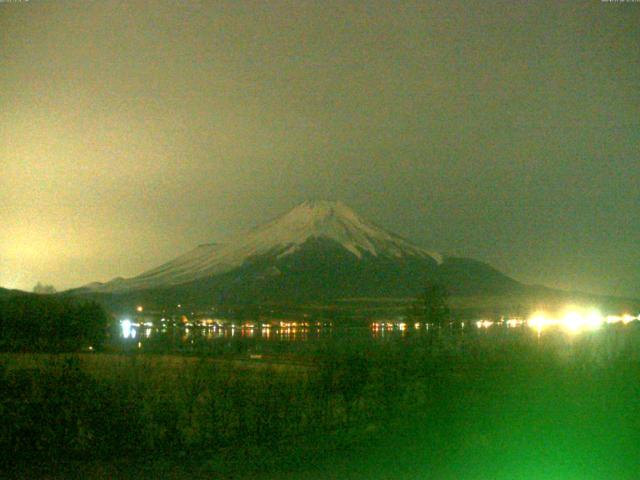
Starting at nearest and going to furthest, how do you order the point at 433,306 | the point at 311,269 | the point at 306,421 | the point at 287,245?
the point at 306,421, the point at 433,306, the point at 311,269, the point at 287,245

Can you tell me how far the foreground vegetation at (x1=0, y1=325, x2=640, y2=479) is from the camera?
11805mm

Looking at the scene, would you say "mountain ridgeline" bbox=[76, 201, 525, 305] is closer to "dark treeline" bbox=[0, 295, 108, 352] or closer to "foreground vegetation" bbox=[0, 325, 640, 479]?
"dark treeline" bbox=[0, 295, 108, 352]

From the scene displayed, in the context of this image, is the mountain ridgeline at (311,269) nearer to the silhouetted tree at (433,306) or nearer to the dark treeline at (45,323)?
the silhouetted tree at (433,306)

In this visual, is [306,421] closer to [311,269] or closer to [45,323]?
[45,323]

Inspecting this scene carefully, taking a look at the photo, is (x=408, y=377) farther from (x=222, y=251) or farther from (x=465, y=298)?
(x=222, y=251)

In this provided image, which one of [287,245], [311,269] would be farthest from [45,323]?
[287,245]

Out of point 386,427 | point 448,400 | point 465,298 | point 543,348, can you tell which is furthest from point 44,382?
point 465,298

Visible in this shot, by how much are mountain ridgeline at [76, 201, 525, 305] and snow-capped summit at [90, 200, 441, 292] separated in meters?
0.17

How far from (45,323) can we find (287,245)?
399 feet

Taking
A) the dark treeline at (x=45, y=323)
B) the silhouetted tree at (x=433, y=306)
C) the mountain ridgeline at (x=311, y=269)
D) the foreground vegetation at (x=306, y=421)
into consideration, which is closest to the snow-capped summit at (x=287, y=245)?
the mountain ridgeline at (x=311, y=269)

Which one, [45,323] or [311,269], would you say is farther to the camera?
[311,269]

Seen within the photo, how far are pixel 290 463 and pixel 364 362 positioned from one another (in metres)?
7.00

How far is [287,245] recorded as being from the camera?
150m

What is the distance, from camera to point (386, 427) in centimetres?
1427
